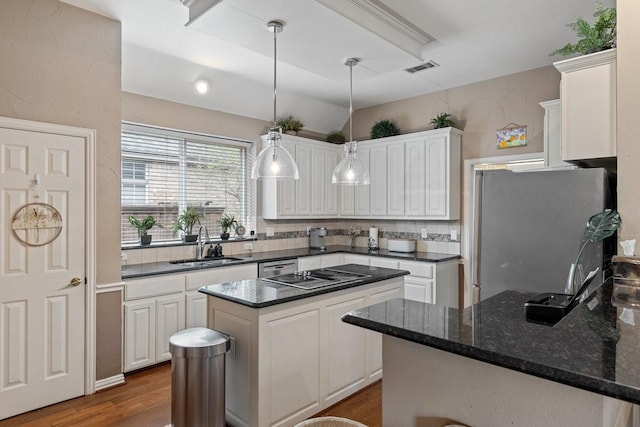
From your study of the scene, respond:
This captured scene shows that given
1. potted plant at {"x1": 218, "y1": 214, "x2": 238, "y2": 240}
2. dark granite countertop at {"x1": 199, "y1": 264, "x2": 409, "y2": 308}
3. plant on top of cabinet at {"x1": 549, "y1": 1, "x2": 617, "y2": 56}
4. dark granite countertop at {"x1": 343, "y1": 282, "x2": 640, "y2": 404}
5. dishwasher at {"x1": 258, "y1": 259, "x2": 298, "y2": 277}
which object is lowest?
dishwasher at {"x1": 258, "y1": 259, "x2": 298, "y2": 277}

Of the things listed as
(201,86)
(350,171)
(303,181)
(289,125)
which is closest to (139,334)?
(350,171)

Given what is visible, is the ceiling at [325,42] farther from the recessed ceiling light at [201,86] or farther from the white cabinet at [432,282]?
the white cabinet at [432,282]

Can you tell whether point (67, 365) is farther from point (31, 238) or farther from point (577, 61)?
point (577, 61)

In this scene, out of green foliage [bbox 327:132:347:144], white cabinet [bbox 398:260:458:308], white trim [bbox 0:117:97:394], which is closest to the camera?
white trim [bbox 0:117:97:394]

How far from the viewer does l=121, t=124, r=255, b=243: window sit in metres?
4.09

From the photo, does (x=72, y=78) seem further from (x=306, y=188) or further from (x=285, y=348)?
(x=306, y=188)

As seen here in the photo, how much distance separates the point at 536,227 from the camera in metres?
2.36

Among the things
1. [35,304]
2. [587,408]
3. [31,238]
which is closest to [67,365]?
[35,304]

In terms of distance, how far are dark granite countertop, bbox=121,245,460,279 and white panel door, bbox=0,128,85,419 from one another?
0.51m

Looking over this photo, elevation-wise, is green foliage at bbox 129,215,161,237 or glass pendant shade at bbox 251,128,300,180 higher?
glass pendant shade at bbox 251,128,300,180

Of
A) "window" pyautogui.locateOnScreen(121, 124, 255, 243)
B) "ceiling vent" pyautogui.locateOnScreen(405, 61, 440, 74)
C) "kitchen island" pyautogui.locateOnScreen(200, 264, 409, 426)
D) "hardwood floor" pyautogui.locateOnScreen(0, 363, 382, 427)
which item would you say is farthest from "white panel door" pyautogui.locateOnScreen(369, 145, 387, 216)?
"hardwood floor" pyautogui.locateOnScreen(0, 363, 382, 427)

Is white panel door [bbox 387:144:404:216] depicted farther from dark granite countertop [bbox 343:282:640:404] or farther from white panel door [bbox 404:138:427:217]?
dark granite countertop [bbox 343:282:640:404]

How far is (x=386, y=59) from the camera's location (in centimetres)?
318

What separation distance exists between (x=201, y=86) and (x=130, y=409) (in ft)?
10.2
